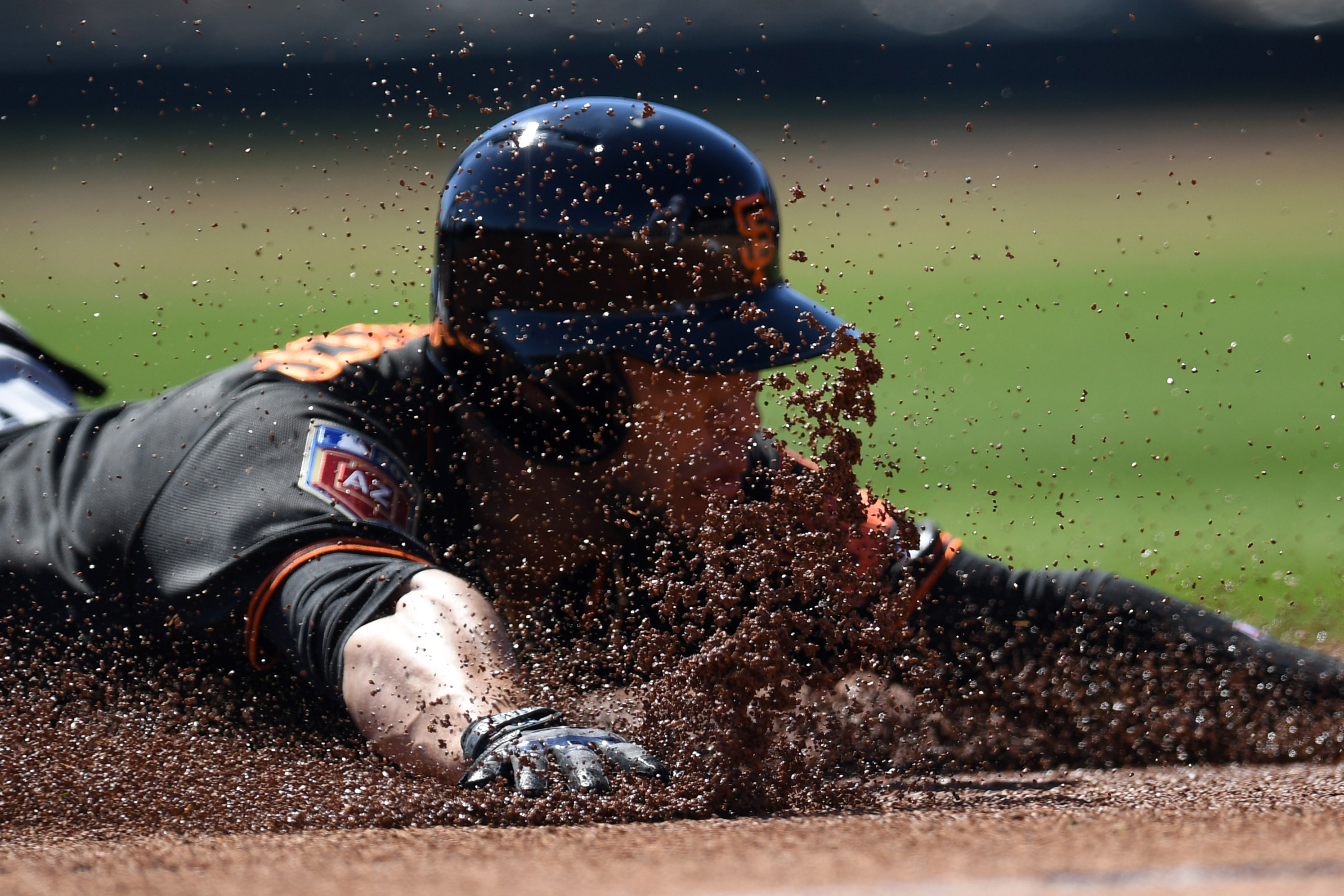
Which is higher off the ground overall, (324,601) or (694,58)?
(324,601)

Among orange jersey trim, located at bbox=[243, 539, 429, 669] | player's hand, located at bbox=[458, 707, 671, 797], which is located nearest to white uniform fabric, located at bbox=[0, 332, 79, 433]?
orange jersey trim, located at bbox=[243, 539, 429, 669]

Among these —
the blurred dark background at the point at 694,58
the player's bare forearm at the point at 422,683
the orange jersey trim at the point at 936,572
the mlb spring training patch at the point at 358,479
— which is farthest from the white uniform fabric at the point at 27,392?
the blurred dark background at the point at 694,58

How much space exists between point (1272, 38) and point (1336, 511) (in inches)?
650

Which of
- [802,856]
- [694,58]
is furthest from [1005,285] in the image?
[802,856]

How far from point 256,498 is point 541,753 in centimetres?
75

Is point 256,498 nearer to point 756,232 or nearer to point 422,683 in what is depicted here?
point 422,683

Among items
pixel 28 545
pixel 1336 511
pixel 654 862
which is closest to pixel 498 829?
pixel 654 862

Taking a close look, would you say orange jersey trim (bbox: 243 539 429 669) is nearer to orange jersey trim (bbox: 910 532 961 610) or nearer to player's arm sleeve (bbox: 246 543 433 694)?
player's arm sleeve (bbox: 246 543 433 694)

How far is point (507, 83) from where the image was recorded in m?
19.6

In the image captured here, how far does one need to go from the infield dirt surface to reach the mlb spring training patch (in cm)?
61

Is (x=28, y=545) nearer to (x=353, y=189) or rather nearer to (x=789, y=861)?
(x=789, y=861)

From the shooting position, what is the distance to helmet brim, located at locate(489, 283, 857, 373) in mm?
2814

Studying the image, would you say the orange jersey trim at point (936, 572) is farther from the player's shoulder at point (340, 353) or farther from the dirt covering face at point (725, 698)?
the player's shoulder at point (340, 353)

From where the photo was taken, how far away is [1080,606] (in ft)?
9.70
